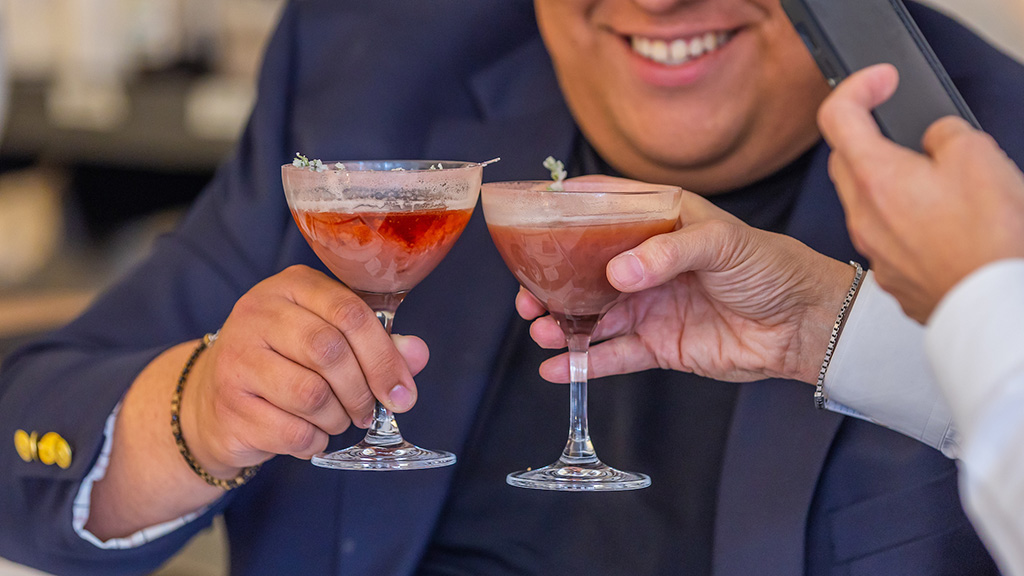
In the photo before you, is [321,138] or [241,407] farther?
[321,138]

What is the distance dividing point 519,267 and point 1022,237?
0.47m

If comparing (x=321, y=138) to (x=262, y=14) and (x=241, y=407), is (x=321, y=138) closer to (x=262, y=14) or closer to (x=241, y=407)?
(x=241, y=407)

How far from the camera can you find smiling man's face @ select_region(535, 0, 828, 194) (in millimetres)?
1126

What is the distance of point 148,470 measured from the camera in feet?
3.70

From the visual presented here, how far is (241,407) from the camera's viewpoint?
3.09 feet

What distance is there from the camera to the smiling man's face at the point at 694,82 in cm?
113

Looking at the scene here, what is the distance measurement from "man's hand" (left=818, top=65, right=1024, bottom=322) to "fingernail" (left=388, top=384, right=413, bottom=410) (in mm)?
430

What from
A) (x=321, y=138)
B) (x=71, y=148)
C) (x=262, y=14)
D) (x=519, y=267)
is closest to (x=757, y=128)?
(x=519, y=267)

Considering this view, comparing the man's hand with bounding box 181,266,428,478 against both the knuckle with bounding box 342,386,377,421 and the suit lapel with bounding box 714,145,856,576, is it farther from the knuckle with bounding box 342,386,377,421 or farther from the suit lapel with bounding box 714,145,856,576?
the suit lapel with bounding box 714,145,856,576

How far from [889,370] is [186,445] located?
743 millimetres

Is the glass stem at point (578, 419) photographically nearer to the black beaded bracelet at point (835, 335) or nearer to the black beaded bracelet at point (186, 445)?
the black beaded bracelet at point (835, 335)

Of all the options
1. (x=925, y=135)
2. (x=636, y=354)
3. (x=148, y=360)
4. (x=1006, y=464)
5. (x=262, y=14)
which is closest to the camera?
(x=1006, y=464)

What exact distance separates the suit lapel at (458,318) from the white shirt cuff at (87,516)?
224mm

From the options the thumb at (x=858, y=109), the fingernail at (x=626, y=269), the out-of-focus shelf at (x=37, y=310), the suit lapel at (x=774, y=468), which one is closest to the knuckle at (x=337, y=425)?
the fingernail at (x=626, y=269)
